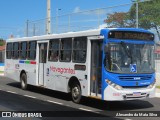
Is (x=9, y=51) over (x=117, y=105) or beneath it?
over

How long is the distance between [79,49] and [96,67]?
145 centimetres

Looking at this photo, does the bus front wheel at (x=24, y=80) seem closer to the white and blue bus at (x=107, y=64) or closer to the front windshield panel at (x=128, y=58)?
the white and blue bus at (x=107, y=64)

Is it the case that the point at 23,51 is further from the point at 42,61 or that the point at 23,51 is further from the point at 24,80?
the point at 42,61

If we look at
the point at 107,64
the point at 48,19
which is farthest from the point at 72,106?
the point at 48,19

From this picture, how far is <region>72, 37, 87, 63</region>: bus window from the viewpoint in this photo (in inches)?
600

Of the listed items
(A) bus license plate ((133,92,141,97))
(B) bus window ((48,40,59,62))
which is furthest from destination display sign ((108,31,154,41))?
(B) bus window ((48,40,59,62))

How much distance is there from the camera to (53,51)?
17891 millimetres

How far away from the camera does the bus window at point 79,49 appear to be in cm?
1523

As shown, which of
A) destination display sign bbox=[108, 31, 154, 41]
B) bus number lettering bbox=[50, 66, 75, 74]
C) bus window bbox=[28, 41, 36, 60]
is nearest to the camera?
destination display sign bbox=[108, 31, 154, 41]

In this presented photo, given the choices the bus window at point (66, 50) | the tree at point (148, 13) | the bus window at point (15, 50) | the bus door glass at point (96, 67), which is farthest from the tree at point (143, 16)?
the bus door glass at point (96, 67)

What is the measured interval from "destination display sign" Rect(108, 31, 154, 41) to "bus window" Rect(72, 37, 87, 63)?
1.54 metres

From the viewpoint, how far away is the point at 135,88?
46.0ft

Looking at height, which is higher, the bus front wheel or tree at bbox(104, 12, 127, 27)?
tree at bbox(104, 12, 127, 27)

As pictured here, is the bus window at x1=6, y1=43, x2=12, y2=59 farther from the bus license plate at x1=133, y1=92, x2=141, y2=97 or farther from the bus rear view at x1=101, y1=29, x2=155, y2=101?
the bus license plate at x1=133, y1=92, x2=141, y2=97
